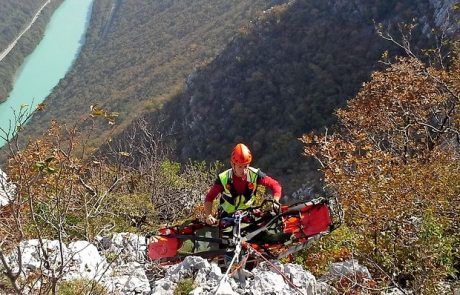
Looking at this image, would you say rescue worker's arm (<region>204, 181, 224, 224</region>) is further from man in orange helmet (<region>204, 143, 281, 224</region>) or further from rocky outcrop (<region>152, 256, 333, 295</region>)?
rocky outcrop (<region>152, 256, 333, 295</region>)

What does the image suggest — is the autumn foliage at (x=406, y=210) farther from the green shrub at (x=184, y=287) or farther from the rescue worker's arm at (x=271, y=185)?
the green shrub at (x=184, y=287)

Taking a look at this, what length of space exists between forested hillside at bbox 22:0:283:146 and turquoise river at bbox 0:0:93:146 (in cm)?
431

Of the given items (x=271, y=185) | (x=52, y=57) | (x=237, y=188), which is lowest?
(x=52, y=57)

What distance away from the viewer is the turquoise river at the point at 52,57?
316ft

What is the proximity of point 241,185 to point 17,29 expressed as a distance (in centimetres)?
13640

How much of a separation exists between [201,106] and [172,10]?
57.3 m

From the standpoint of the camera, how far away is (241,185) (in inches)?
248

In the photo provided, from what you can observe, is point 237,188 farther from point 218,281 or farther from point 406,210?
point 406,210

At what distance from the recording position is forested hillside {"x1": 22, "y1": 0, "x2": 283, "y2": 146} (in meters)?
79.4

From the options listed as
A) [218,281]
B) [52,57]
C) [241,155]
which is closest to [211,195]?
[241,155]

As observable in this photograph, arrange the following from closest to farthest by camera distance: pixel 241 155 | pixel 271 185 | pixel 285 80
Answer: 1. pixel 241 155
2. pixel 271 185
3. pixel 285 80

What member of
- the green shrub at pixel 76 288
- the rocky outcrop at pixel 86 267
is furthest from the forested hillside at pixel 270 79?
the green shrub at pixel 76 288

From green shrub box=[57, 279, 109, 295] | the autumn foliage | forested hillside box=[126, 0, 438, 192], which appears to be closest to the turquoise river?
forested hillside box=[126, 0, 438, 192]

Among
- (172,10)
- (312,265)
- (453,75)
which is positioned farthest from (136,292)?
(172,10)
